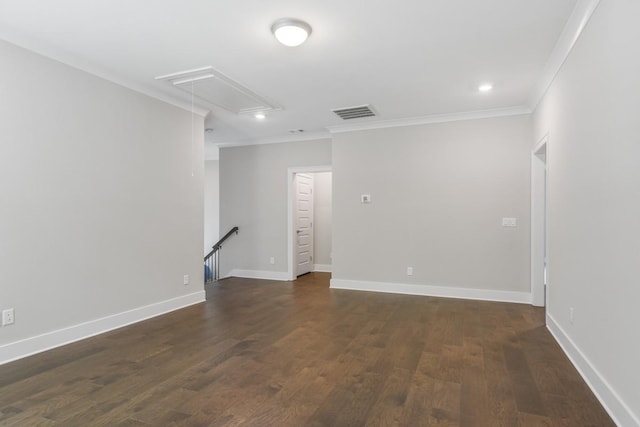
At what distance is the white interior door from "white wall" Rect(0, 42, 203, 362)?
253 centimetres

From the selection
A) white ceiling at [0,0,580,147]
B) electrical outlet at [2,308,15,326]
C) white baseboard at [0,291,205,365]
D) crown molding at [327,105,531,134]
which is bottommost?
white baseboard at [0,291,205,365]

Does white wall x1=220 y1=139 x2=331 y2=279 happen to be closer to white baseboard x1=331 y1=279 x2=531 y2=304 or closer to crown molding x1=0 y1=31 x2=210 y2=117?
white baseboard x1=331 y1=279 x2=531 y2=304

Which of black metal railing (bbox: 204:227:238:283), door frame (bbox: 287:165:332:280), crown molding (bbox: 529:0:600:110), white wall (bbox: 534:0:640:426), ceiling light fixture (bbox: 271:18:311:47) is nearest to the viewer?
white wall (bbox: 534:0:640:426)

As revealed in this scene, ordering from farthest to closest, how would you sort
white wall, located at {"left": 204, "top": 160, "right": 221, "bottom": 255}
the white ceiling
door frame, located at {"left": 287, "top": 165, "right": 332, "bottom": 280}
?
1. white wall, located at {"left": 204, "top": 160, "right": 221, "bottom": 255}
2. door frame, located at {"left": 287, "top": 165, "right": 332, "bottom": 280}
3. the white ceiling

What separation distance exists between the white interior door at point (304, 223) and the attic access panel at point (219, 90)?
7.25 ft

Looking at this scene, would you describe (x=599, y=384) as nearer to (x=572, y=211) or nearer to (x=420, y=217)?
(x=572, y=211)

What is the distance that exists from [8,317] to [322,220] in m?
5.71

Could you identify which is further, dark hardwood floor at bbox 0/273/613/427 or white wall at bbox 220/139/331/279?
white wall at bbox 220/139/331/279

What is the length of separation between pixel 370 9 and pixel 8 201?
3.31m

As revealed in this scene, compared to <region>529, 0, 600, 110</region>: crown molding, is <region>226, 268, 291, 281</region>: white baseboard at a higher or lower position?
lower

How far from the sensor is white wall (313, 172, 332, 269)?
7.88 metres

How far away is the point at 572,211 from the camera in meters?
2.93

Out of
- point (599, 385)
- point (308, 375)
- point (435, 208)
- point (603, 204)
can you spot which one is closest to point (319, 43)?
point (603, 204)

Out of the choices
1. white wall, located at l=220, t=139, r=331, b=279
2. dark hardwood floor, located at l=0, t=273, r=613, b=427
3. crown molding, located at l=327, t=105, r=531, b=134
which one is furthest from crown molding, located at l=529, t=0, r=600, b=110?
white wall, located at l=220, t=139, r=331, b=279
